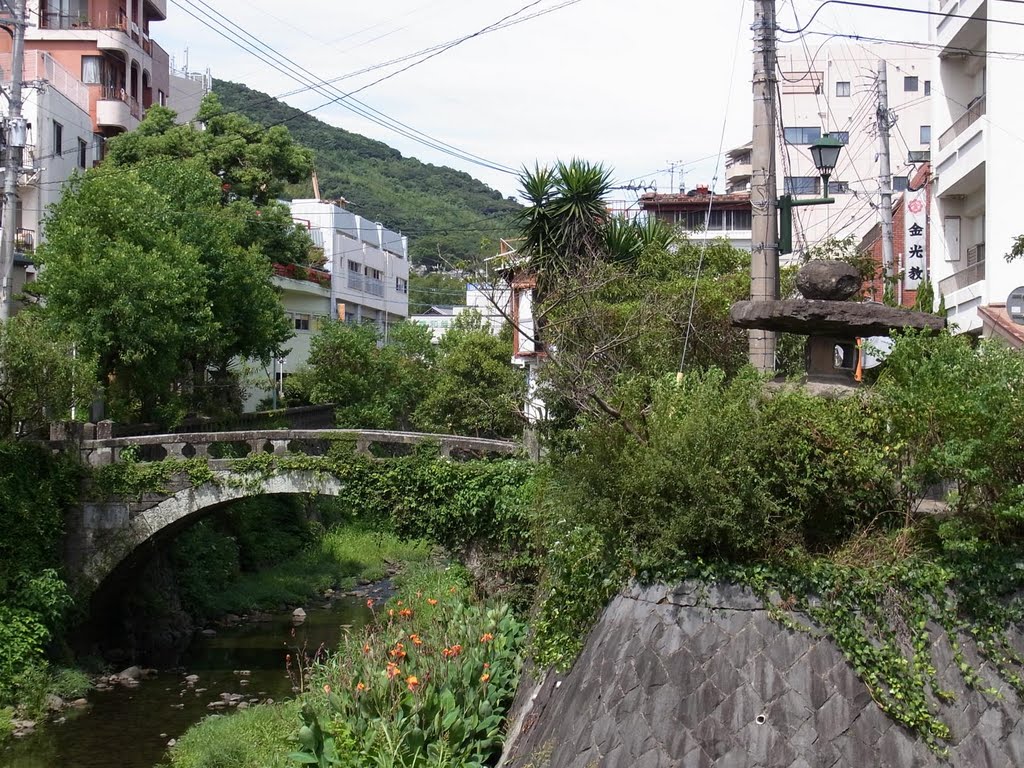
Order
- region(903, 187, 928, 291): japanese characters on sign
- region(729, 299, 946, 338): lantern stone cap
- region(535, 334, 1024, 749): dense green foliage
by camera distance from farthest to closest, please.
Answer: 1. region(903, 187, 928, 291): japanese characters on sign
2. region(729, 299, 946, 338): lantern stone cap
3. region(535, 334, 1024, 749): dense green foliage

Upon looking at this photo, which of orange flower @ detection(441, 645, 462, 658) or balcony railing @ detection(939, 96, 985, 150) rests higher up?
balcony railing @ detection(939, 96, 985, 150)

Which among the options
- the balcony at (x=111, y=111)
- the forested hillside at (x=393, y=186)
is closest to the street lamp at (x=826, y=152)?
the balcony at (x=111, y=111)

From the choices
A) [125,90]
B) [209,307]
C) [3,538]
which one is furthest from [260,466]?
[125,90]

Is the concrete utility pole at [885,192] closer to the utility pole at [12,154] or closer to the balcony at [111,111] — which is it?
the utility pole at [12,154]

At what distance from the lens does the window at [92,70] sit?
39281 mm

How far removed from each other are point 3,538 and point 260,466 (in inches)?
174

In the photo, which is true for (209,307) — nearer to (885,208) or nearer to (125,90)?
(885,208)

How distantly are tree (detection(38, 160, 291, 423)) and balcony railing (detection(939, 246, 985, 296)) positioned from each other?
50.5 feet

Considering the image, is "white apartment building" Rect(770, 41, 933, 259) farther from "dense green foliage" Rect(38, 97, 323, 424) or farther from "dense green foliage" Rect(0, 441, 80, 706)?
"dense green foliage" Rect(0, 441, 80, 706)

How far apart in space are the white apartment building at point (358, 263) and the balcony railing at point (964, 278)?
2835 centimetres

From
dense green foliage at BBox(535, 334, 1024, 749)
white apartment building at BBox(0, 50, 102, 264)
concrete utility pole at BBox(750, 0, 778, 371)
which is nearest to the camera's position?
dense green foliage at BBox(535, 334, 1024, 749)

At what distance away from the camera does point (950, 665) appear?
30.3 ft

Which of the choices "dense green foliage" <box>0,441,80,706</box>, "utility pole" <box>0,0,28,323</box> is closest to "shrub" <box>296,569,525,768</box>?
"dense green foliage" <box>0,441,80,706</box>

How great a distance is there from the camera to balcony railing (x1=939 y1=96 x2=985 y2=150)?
67.5 feet
